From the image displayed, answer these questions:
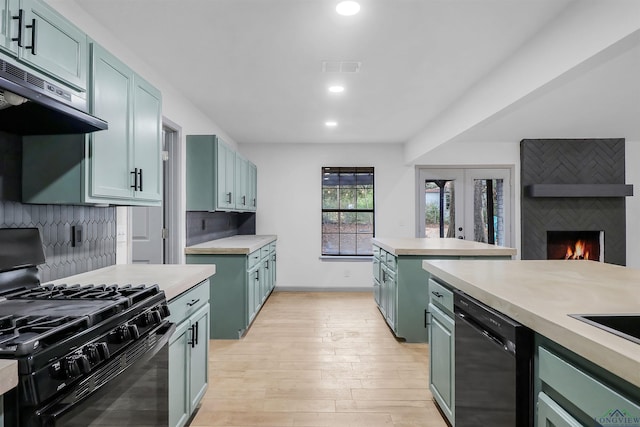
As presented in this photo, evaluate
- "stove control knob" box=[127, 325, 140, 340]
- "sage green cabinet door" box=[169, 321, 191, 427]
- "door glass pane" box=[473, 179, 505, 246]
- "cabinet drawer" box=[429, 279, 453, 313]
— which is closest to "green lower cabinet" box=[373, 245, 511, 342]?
"cabinet drawer" box=[429, 279, 453, 313]

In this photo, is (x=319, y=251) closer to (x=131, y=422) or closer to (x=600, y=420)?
(x=131, y=422)

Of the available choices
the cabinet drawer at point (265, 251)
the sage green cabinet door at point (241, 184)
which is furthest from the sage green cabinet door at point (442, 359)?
the sage green cabinet door at point (241, 184)

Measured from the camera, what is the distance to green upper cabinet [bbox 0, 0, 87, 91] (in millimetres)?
1286

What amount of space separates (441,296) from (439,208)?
4.19m

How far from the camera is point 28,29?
1346 mm

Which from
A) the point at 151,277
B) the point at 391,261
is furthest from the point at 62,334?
the point at 391,261

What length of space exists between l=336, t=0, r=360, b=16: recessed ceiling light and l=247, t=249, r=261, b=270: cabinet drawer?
95.9 inches

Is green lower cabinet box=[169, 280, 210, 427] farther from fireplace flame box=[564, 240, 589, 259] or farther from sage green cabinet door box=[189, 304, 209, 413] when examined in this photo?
fireplace flame box=[564, 240, 589, 259]

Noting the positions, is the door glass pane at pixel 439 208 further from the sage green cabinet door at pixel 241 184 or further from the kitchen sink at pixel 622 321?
the kitchen sink at pixel 622 321

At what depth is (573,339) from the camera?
3.12 feet

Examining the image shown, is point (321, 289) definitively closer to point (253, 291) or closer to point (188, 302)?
point (253, 291)

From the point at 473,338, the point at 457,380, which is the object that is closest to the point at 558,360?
the point at 473,338

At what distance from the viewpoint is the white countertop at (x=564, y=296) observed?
2.83ft

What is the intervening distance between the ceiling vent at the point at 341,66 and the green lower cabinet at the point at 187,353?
1888 mm
